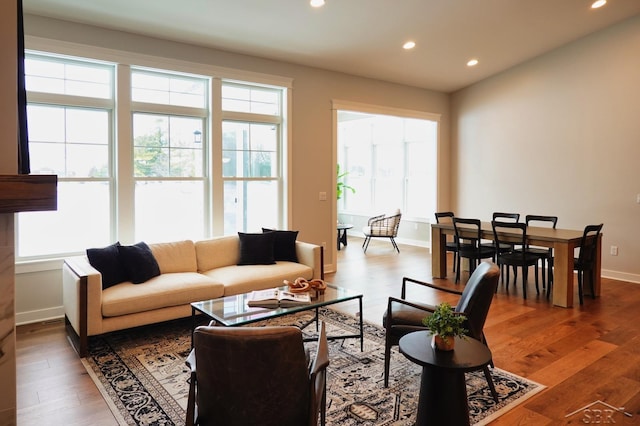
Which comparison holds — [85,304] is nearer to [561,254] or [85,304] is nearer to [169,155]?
[169,155]

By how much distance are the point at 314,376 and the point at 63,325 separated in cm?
342

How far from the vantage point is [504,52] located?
6504mm

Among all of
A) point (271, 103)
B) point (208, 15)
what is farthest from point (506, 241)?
point (208, 15)

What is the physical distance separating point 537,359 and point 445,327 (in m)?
1.67

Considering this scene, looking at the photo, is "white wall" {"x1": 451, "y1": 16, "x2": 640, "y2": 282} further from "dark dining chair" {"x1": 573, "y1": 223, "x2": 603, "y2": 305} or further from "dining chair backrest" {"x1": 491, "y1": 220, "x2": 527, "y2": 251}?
"dining chair backrest" {"x1": 491, "y1": 220, "x2": 527, "y2": 251}

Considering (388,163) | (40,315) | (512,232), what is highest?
(388,163)

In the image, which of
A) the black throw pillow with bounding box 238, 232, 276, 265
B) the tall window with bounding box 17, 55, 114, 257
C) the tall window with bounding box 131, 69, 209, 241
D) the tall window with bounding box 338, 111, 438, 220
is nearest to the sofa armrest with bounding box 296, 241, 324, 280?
the black throw pillow with bounding box 238, 232, 276, 265

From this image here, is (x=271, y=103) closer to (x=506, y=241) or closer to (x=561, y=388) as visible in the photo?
(x=506, y=241)

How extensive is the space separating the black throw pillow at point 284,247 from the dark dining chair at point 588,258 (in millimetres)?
3181

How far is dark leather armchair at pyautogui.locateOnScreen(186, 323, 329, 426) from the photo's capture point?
1.70 metres

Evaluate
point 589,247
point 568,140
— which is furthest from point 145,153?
point 568,140

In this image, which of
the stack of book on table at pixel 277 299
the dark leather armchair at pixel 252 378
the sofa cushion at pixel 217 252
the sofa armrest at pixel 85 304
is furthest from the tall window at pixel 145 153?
the dark leather armchair at pixel 252 378

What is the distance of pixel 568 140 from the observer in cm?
656

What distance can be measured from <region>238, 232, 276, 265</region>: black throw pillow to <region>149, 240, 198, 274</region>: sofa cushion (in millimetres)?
523
